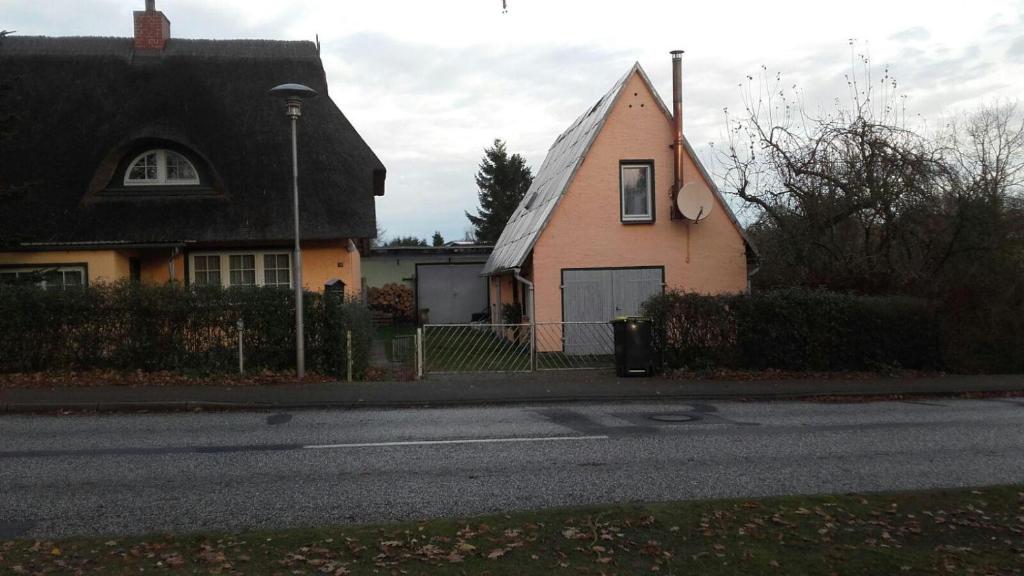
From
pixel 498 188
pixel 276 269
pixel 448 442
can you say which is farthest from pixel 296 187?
pixel 498 188

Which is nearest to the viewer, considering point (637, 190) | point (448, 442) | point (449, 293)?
point (448, 442)

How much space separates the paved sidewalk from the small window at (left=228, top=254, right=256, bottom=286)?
7.34m

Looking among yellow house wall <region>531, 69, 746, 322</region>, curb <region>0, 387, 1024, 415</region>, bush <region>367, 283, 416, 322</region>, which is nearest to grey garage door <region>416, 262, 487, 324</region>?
bush <region>367, 283, 416, 322</region>

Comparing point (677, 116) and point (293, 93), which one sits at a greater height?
point (677, 116)

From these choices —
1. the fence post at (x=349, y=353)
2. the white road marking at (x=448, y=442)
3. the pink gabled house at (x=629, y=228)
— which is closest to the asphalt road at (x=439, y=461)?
the white road marking at (x=448, y=442)

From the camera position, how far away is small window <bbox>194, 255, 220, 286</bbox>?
2216 cm

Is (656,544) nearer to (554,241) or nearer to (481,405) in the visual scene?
(481,405)

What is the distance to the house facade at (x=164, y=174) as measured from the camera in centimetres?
2072

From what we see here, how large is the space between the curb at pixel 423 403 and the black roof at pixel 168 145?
23.7 feet

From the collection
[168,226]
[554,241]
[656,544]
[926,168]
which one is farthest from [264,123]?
[656,544]

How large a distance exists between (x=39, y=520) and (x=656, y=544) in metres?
4.80

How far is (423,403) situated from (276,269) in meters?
9.26

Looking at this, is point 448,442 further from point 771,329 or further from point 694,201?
point 694,201

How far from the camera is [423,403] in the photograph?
1443cm
